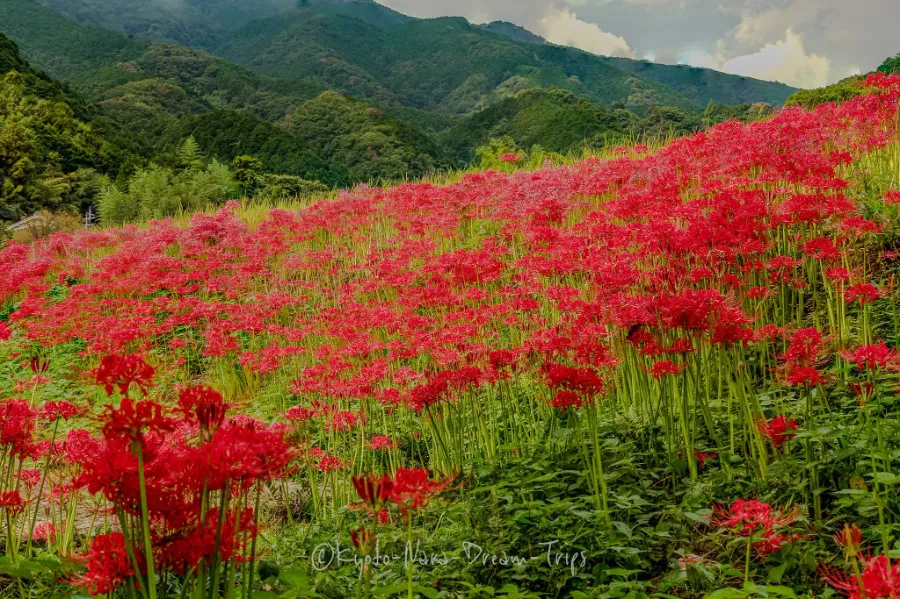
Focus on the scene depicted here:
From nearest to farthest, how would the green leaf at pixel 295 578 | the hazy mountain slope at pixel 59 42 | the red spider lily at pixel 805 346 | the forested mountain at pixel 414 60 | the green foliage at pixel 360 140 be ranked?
the green leaf at pixel 295 578 < the red spider lily at pixel 805 346 < the green foliage at pixel 360 140 < the hazy mountain slope at pixel 59 42 < the forested mountain at pixel 414 60

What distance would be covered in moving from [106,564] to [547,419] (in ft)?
11.6

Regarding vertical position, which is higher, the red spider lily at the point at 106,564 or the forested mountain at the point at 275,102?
the forested mountain at the point at 275,102

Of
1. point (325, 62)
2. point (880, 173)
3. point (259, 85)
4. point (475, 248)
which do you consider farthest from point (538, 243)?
point (325, 62)

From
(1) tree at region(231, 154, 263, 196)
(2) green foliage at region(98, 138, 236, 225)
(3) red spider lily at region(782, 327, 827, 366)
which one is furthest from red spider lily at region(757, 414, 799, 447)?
(1) tree at region(231, 154, 263, 196)

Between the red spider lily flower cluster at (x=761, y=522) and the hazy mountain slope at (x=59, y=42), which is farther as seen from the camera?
the hazy mountain slope at (x=59, y=42)

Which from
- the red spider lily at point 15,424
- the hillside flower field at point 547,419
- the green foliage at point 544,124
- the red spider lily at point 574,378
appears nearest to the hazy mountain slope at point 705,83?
the green foliage at point 544,124

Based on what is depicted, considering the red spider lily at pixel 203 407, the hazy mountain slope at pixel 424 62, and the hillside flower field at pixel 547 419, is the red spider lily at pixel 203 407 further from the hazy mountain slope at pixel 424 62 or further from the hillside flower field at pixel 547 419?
the hazy mountain slope at pixel 424 62

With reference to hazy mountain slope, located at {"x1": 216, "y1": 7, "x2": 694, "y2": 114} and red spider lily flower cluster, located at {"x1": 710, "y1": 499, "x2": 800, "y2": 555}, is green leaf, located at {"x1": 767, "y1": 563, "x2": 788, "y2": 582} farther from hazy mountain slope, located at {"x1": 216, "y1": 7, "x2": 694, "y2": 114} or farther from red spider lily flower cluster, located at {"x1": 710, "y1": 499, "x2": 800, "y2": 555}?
hazy mountain slope, located at {"x1": 216, "y1": 7, "x2": 694, "y2": 114}

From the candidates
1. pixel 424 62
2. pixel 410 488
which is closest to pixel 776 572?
pixel 410 488

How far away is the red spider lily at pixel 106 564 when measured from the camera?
4.60 feet

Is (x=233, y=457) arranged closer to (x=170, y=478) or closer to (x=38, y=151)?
(x=170, y=478)

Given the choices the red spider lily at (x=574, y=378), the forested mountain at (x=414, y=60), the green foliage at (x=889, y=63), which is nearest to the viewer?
the red spider lily at (x=574, y=378)

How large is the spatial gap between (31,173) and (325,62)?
9781cm

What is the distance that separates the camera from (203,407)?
148 centimetres
